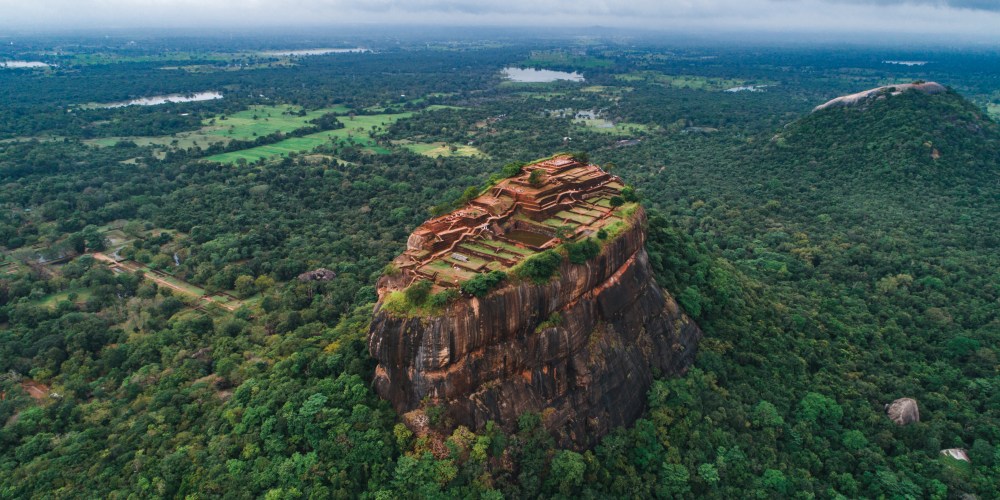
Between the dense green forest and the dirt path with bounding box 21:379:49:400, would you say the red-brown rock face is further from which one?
the dirt path with bounding box 21:379:49:400

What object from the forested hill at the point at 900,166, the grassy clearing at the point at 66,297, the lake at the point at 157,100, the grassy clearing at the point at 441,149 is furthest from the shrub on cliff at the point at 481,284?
the lake at the point at 157,100

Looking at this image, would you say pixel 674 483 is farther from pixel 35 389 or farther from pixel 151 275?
pixel 151 275

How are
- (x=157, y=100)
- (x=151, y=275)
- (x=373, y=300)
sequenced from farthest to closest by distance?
(x=157, y=100) → (x=151, y=275) → (x=373, y=300)

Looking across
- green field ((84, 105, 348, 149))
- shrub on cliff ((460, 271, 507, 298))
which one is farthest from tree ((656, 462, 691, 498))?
green field ((84, 105, 348, 149))

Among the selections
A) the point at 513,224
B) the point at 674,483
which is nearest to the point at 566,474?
the point at 674,483

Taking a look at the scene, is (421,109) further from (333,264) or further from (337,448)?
(337,448)

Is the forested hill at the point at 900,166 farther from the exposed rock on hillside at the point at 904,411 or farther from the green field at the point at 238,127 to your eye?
the green field at the point at 238,127
